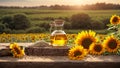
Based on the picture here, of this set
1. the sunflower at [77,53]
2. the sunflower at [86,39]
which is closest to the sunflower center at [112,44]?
the sunflower at [86,39]

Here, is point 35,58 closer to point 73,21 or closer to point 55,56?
point 55,56

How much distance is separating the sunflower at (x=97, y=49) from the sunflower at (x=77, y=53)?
0.40 feet

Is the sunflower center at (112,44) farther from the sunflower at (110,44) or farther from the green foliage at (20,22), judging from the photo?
the green foliage at (20,22)

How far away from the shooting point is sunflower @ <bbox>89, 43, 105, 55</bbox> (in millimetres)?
2898

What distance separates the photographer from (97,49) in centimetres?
291

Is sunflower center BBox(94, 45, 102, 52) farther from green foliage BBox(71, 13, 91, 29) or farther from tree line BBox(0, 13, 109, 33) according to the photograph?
green foliage BBox(71, 13, 91, 29)

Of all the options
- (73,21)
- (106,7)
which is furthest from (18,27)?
(106,7)

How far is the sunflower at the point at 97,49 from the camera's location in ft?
9.51

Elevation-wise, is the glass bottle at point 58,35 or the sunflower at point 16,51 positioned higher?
the glass bottle at point 58,35

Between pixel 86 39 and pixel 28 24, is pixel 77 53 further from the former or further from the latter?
pixel 28 24

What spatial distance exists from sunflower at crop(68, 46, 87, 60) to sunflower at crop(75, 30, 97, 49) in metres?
0.18

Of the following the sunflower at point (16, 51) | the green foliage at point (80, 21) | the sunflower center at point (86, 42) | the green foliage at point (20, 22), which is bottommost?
the green foliage at point (80, 21)

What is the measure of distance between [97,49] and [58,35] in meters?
0.29

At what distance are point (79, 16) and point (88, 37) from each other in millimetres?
7606
